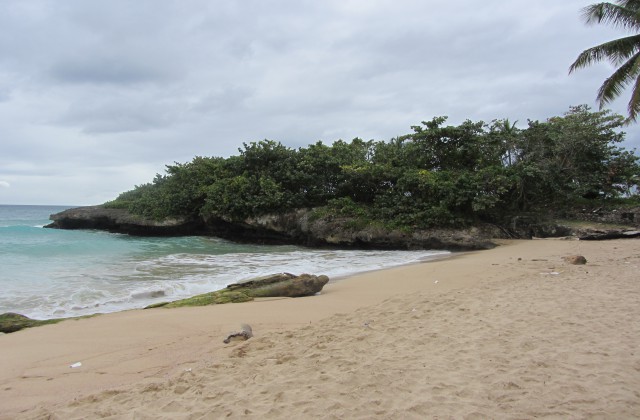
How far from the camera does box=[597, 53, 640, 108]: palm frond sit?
1325 centimetres

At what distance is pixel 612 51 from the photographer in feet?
44.8

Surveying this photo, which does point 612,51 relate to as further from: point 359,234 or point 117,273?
point 117,273

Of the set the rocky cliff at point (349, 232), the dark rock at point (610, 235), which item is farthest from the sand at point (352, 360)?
the rocky cliff at point (349, 232)

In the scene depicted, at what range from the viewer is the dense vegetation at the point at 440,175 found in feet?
63.0

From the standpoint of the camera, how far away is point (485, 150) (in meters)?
21.6

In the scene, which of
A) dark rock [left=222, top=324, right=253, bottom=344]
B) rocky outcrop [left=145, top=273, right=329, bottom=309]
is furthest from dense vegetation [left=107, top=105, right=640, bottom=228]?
dark rock [left=222, top=324, right=253, bottom=344]

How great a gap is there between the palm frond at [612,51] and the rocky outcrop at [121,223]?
23.7 metres

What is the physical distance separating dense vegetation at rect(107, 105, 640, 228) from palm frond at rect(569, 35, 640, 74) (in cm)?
593

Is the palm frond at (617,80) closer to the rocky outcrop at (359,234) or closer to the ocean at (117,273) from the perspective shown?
the rocky outcrop at (359,234)

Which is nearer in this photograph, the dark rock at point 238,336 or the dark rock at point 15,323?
→ the dark rock at point 238,336

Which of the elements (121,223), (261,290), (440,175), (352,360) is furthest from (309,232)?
(121,223)

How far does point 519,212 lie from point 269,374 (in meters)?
20.6

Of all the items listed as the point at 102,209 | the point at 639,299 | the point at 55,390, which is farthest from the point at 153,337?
the point at 102,209

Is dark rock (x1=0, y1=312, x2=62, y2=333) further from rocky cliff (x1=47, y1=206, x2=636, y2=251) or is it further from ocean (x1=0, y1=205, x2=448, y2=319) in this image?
rocky cliff (x1=47, y1=206, x2=636, y2=251)
